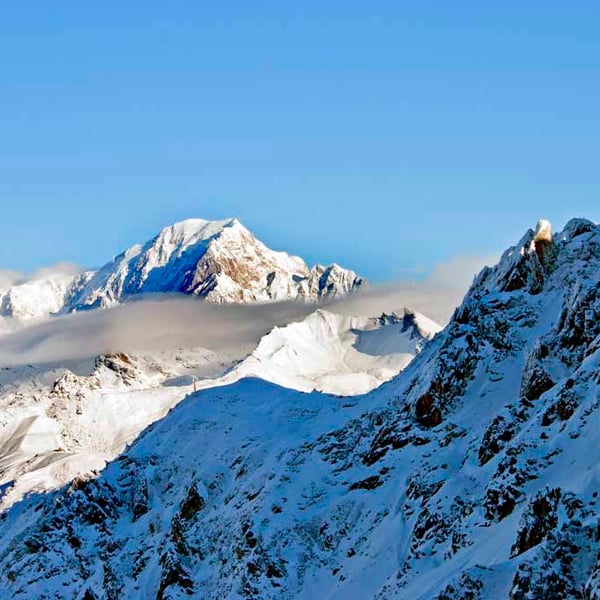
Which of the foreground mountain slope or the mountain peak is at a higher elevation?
the mountain peak

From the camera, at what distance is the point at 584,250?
5389 inches

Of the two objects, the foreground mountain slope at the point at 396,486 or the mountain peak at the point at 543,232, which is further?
the mountain peak at the point at 543,232

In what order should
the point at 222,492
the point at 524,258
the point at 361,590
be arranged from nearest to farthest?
the point at 361,590 < the point at 524,258 < the point at 222,492

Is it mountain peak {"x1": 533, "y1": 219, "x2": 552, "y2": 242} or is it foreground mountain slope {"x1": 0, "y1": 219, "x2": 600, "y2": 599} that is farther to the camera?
mountain peak {"x1": 533, "y1": 219, "x2": 552, "y2": 242}

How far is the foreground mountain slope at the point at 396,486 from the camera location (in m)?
85.1

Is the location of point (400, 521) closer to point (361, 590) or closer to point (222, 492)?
point (361, 590)

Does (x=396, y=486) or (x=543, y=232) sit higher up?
(x=543, y=232)

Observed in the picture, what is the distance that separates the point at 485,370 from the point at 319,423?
39336mm

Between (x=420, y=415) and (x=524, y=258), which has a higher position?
(x=524, y=258)

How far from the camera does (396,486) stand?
4823 inches

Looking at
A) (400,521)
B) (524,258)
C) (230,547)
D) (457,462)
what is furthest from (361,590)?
(524,258)

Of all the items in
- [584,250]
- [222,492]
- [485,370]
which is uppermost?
[584,250]

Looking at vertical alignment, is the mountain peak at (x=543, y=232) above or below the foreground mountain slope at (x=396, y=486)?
above

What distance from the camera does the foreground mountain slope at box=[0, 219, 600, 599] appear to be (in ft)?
279
